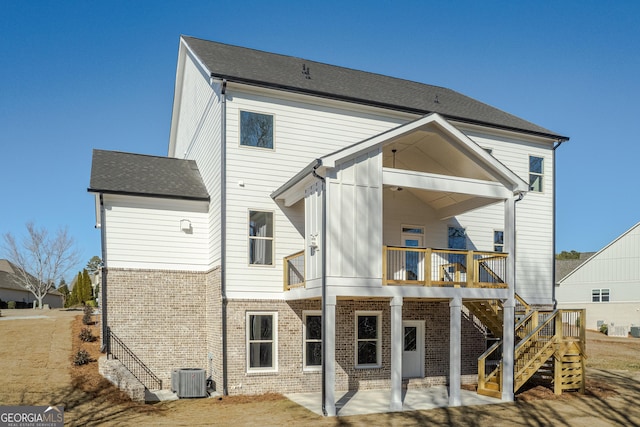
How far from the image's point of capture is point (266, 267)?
15.9m

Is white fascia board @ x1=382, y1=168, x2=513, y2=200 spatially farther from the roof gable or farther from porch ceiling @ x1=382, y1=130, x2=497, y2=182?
the roof gable

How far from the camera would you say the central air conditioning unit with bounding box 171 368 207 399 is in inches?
589

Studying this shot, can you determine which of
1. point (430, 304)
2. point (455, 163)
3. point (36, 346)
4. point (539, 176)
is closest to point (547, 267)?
point (539, 176)

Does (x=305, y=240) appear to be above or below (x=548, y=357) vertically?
above

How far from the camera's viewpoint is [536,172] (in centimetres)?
2047

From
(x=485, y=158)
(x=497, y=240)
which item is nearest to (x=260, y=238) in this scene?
(x=485, y=158)

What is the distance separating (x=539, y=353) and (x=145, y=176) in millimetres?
13348

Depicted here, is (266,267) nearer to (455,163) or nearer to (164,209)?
(164,209)

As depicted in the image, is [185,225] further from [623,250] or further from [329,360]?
[623,250]

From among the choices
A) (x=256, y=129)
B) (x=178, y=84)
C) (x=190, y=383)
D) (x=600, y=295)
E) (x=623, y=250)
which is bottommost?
(x=600, y=295)

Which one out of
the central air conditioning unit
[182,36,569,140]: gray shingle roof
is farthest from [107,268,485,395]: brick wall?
[182,36,569,140]: gray shingle roof

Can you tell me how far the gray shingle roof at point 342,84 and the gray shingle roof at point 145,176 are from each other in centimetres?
394

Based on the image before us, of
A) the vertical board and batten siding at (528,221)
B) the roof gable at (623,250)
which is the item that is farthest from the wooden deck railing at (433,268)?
the roof gable at (623,250)

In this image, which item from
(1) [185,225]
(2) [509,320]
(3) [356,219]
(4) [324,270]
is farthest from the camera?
(1) [185,225]
